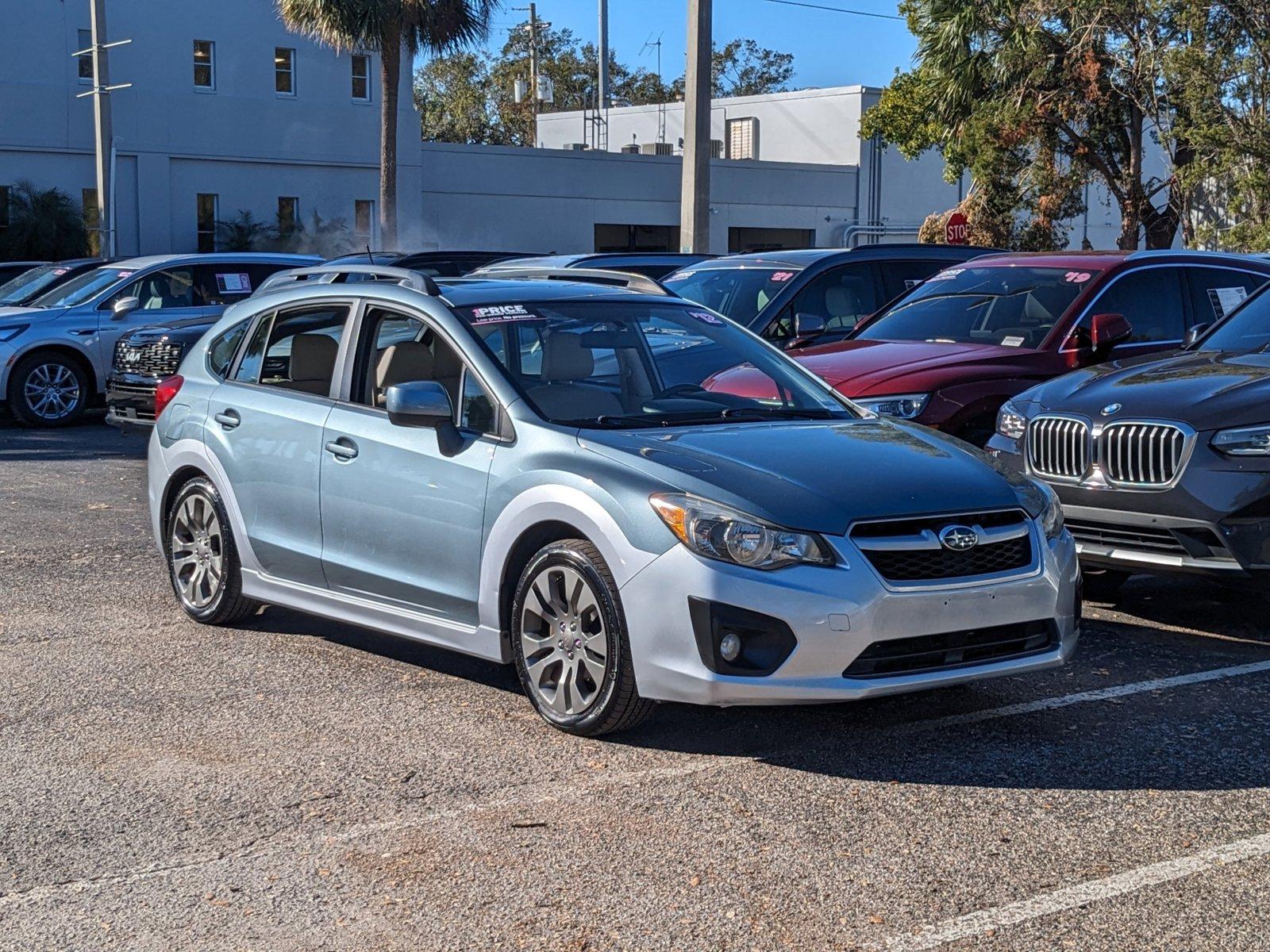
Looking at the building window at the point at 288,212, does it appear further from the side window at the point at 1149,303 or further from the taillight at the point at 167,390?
the taillight at the point at 167,390

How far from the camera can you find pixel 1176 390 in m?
7.79

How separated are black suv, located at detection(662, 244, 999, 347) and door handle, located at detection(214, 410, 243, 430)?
513cm

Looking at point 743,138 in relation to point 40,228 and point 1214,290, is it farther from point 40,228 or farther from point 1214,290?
point 1214,290

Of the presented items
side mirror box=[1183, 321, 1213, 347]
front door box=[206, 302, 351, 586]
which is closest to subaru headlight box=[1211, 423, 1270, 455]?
side mirror box=[1183, 321, 1213, 347]

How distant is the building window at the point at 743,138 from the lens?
56156 mm

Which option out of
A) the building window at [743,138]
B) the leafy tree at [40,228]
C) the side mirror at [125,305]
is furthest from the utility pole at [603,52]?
the side mirror at [125,305]

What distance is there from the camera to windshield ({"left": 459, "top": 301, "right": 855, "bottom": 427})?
6.50m

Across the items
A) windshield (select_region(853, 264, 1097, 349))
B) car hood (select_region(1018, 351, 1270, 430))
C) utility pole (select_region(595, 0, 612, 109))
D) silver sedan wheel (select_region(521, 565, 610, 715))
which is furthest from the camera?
utility pole (select_region(595, 0, 612, 109))

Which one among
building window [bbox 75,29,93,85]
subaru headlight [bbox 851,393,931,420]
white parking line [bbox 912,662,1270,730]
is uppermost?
building window [bbox 75,29,93,85]

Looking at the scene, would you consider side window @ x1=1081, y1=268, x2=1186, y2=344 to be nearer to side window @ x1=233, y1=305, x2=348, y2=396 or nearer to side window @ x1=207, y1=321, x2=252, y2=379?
side window @ x1=233, y1=305, x2=348, y2=396

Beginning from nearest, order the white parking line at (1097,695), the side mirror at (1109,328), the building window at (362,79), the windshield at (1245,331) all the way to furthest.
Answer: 1. the white parking line at (1097,695)
2. the windshield at (1245,331)
3. the side mirror at (1109,328)
4. the building window at (362,79)

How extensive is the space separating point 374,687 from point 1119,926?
3.34 m

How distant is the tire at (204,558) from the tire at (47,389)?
1000 cm

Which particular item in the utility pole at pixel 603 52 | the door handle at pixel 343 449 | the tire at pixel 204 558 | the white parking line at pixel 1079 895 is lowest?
the white parking line at pixel 1079 895
